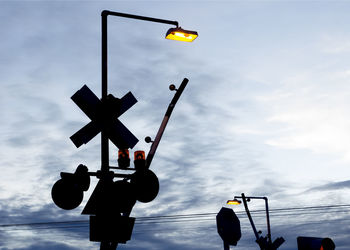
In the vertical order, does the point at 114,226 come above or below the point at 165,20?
below

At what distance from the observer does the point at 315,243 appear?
618 centimetres

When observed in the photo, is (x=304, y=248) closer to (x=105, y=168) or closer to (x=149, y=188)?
(x=149, y=188)

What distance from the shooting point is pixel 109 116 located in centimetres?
750

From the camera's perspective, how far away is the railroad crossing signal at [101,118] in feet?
24.1

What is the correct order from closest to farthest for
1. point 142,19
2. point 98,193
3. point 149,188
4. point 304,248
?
1. point 304,248
2. point 98,193
3. point 149,188
4. point 142,19

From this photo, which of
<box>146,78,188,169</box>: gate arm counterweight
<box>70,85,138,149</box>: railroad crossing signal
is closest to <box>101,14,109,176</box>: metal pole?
<box>70,85,138,149</box>: railroad crossing signal

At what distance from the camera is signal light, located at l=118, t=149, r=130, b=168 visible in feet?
25.5

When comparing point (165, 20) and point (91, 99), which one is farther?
point (165, 20)

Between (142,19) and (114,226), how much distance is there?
170 inches

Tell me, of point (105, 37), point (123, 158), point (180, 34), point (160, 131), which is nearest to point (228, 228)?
point (123, 158)

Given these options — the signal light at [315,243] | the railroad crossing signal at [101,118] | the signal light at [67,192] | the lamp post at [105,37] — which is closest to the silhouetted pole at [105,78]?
the lamp post at [105,37]

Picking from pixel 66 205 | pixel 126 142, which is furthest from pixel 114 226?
pixel 126 142

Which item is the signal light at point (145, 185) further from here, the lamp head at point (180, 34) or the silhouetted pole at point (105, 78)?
the lamp head at point (180, 34)

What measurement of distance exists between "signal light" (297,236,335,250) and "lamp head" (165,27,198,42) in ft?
15.7
